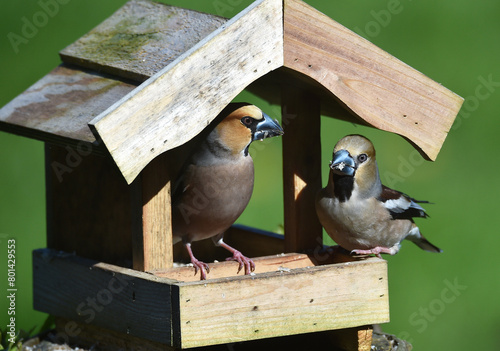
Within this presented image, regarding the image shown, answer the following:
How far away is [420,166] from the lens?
8.90m

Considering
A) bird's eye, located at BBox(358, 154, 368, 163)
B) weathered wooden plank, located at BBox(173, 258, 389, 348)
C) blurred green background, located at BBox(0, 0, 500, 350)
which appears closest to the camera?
weathered wooden plank, located at BBox(173, 258, 389, 348)

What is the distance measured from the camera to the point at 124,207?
5613 mm

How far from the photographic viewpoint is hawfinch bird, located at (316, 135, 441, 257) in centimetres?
490

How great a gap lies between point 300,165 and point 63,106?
1.37 metres

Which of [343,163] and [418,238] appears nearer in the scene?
[343,163]

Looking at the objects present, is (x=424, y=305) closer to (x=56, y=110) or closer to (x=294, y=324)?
(x=294, y=324)

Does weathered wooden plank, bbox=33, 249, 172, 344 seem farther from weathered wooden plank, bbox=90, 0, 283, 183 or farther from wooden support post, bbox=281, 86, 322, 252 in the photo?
wooden support post, bbox=281, 86, 322, 252

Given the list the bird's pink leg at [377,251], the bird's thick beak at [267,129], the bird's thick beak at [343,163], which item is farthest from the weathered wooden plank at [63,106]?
the bird's pink leg at [377,251]

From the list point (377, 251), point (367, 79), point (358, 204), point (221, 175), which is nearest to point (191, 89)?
point (221, 175)

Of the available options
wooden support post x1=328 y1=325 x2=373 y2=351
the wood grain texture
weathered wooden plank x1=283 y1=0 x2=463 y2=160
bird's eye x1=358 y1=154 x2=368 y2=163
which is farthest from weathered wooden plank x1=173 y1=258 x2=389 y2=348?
weathered wooden plank x1=283 y1=0 x2=463 y2=160

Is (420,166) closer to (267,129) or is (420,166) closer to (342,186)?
(342,186)

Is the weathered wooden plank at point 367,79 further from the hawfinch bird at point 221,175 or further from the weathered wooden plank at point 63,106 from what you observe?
the weathered wooden plank at point 63,106

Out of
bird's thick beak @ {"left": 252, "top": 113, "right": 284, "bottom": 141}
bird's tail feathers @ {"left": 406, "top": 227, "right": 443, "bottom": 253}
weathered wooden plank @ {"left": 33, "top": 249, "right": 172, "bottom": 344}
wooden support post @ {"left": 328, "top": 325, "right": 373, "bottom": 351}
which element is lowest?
wooden support post @ {"left": 328, "top": 325, "right": 373, "bottom": 351}

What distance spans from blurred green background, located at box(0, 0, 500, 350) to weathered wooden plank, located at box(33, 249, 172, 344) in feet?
6.85
